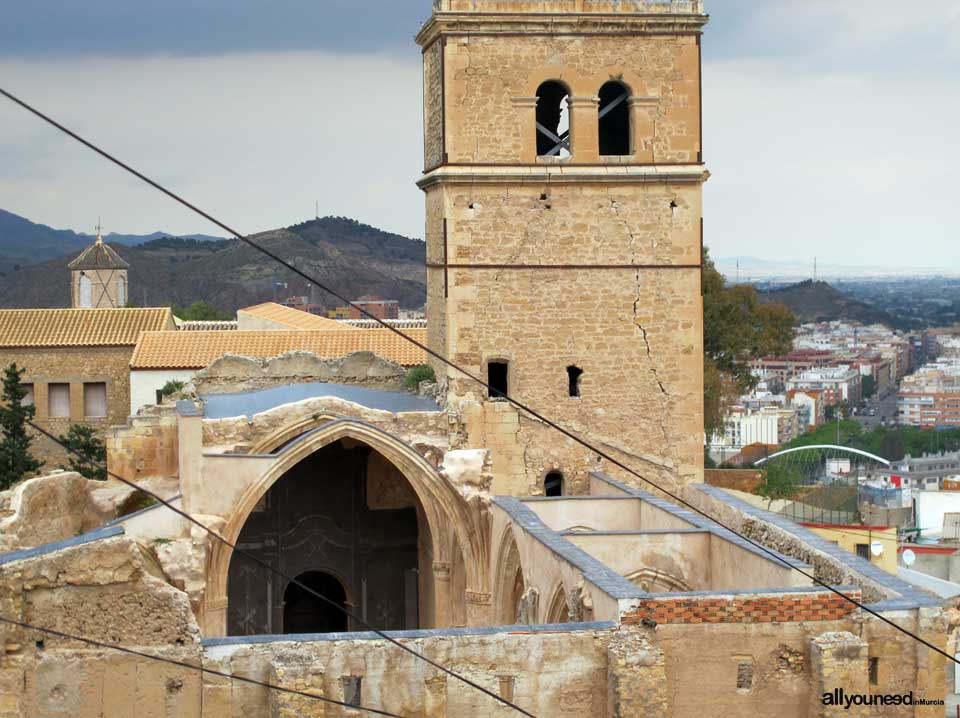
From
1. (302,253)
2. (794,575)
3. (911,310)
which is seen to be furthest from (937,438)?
(911,310)

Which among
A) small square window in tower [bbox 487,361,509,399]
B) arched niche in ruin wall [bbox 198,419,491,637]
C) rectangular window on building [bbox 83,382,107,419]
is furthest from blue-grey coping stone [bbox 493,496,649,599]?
rectangular window on building [bbox 83,382,107,419]

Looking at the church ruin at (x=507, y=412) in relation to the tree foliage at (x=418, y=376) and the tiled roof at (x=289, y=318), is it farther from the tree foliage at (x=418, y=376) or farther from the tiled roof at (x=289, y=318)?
the tiled roof at (x=289, y=318)

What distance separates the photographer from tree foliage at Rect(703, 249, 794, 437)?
43.4 meters

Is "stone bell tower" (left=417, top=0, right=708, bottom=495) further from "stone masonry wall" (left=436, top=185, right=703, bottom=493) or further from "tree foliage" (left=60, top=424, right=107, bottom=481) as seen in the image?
"tree foliage" (left=60, top=424, right=107, bottom=481)

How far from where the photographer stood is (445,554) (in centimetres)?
2267

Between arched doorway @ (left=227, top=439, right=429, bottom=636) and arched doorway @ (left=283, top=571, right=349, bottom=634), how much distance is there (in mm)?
594

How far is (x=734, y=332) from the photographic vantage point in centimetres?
4394

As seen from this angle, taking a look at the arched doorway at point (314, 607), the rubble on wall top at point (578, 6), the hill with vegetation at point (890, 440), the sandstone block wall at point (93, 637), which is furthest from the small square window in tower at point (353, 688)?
the hill with vegetation at point (890, 440)

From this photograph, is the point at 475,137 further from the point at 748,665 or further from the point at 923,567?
the point at 923,567

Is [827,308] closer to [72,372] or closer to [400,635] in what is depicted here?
[72,372]

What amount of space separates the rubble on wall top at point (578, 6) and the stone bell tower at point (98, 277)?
4115 cm

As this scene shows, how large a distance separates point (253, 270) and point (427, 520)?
83.2 metres

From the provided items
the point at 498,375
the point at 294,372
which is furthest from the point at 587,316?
the point at 294,372

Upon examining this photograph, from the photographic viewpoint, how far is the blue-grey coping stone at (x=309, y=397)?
75.4 feet
